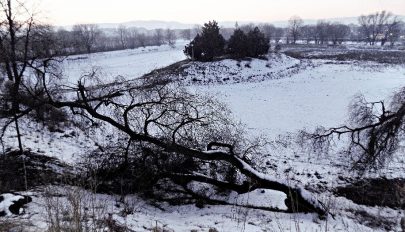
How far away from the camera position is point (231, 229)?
7465mm

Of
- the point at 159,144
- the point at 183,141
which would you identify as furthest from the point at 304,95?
the point at 159,144

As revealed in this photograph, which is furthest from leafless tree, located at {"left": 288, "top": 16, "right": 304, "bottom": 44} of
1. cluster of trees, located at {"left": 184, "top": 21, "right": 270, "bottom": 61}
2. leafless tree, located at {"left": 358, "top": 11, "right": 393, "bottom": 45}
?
cluster of trees, located at {"left": 184, "top": 21, "right": 270, "bottom": 61}

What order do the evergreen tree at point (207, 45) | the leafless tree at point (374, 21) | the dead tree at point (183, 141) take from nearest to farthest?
the dead tree at point (183, 141), the evergreen tree at point (207, 45), the leafless tree at point (374, 21)

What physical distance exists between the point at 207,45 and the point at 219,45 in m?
2.25

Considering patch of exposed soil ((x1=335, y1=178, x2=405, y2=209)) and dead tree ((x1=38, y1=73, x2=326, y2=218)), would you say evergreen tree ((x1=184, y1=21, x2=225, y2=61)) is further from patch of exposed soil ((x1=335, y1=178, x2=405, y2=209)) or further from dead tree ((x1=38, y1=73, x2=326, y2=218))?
patch of exposed soil ((x1=335, y1=178, x2=405, y2=209))

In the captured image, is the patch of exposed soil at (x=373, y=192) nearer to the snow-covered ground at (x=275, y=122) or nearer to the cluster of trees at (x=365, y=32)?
the snow-covered ground at (x=275, y=122)

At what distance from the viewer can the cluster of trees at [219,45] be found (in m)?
37.2

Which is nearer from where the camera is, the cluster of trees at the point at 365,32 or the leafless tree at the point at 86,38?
the leafless tree at the point at 86,38

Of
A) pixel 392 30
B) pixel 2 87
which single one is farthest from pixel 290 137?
Answer: pixel 392 30

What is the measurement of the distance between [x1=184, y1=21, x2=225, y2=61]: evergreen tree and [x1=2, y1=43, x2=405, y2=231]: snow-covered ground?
1.98 metres

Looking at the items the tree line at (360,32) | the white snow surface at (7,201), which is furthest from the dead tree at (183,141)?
the tree line at (360,32)

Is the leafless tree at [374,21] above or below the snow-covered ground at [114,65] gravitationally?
above

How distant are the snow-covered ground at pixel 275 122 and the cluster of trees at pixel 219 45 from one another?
6.26 feet

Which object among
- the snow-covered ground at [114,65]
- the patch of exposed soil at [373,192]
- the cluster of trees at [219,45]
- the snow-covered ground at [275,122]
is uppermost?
the cluster of trees at [219,45]
